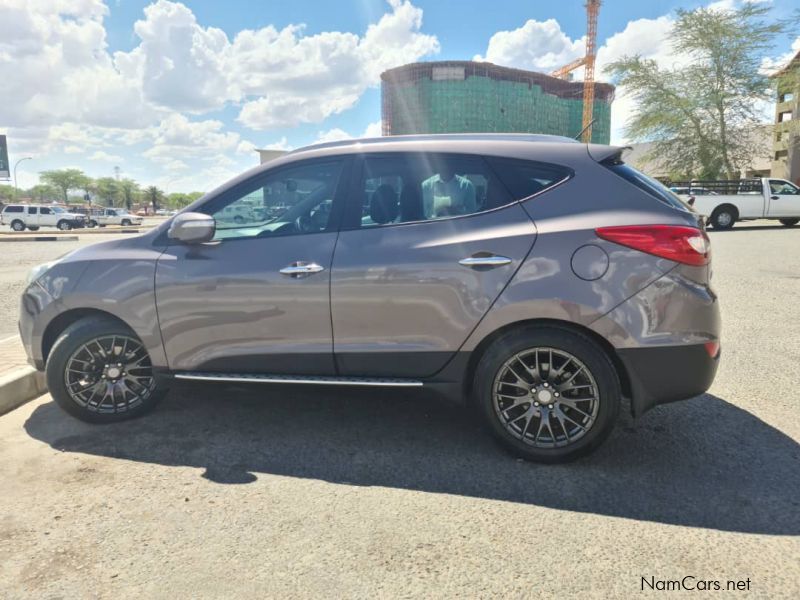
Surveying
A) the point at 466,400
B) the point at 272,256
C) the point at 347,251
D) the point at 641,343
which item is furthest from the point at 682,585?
the point at 272,256

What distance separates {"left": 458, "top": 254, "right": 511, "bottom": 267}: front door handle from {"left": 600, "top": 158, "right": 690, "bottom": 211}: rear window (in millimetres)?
830

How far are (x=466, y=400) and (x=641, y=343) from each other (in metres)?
1.04

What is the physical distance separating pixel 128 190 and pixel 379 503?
5441 inches

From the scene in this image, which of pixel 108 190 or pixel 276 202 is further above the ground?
pixel 108 190

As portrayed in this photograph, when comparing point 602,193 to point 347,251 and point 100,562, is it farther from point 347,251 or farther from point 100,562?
point 100,562

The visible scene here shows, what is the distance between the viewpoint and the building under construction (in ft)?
338

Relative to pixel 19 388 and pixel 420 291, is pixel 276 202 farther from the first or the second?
pixel 19 388

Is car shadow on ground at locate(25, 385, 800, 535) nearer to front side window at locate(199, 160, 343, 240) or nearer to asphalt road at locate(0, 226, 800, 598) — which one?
asphalt road at locate(0, 226, 800, 598)

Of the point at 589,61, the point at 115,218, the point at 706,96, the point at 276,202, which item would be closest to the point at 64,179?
the point at 115,218

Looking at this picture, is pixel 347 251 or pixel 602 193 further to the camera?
pixel 347 251

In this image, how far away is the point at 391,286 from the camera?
3.22 metres

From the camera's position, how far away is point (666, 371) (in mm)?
3006

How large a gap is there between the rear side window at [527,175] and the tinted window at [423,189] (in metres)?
0.06

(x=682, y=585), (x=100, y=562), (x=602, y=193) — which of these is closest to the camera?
(x=682, y=585)
